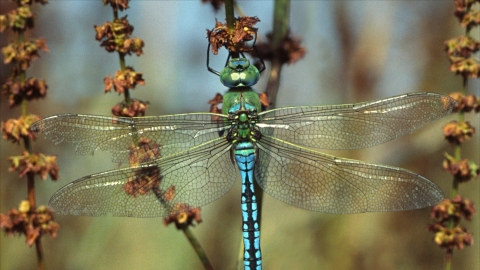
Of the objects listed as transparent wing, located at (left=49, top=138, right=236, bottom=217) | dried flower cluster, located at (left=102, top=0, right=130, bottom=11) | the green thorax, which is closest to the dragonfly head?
the green thorax

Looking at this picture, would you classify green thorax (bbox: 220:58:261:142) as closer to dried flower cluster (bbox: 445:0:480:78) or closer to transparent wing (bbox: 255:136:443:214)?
→ transparent wing (bbox: 255:136:443:214)

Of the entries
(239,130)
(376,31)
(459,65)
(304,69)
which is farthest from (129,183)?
(376,31)

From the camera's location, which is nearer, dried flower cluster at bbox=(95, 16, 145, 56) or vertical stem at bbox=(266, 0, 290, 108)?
dried flower cluster at bbox=(95, 16, 145, 56)

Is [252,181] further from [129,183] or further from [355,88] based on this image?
[355,88]

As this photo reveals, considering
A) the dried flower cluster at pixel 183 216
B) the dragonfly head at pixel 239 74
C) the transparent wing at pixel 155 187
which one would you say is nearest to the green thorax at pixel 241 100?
the dragonfly head at pixel 239 74

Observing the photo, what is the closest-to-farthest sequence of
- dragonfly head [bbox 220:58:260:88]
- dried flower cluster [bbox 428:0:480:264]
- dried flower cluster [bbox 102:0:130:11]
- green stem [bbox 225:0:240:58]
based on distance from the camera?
green stem [bbox 225:0:240:58]
dried flower cluster [bbox 102:0:130:11]
dried flower cluster [bbox 428:0:480:264]
dragonfly head [bbox 220:58:260:88]

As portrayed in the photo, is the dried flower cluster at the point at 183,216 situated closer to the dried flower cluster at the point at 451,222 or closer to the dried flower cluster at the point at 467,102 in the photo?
the dried flower cluster at the point at 451,222

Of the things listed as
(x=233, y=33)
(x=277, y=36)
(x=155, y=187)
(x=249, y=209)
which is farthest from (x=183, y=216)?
(x=277, y=36)

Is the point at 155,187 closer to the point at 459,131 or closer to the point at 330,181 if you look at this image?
the point at 330,181
